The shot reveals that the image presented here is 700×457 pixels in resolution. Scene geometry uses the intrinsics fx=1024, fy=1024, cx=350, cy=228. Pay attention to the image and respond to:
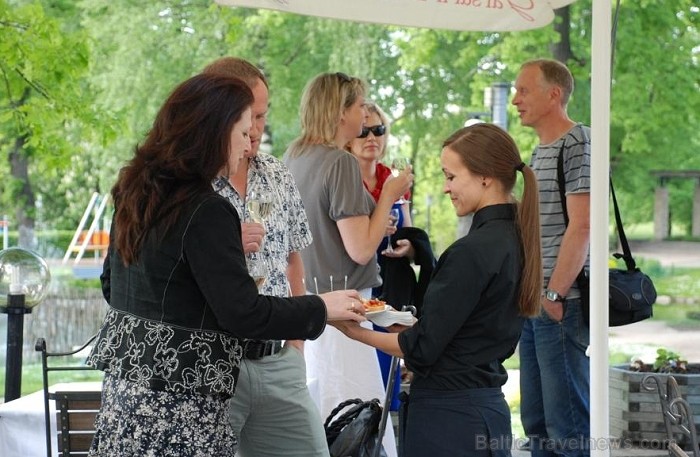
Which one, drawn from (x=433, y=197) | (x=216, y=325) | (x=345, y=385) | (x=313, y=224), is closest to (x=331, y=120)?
(x=313, y=224)

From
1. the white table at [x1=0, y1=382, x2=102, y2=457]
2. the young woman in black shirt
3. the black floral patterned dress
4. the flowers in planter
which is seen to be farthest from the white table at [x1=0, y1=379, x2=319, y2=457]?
the flowers in planter

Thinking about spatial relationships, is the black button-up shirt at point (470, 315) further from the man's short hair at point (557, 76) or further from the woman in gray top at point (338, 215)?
the man's short hair at point (557, 76)

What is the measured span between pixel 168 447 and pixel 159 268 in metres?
0.43

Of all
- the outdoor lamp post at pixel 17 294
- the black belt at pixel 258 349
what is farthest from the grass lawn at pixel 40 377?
the black belt at pixel 258 349

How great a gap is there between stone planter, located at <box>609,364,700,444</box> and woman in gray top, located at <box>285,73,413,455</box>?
6.33 ft

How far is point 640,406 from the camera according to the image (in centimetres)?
572

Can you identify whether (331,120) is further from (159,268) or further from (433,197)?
(433,197)

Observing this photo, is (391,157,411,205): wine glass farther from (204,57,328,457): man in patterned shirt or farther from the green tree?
the green tree

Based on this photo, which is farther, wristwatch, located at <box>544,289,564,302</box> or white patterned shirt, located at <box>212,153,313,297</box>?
wristwatch, located at <box>544,289,564,302</box>

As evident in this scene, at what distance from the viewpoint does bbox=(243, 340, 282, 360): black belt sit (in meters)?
2.62

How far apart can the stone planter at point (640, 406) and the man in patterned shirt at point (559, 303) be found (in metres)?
1.47

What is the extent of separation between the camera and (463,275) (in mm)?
2699

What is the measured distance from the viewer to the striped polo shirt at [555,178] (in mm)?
4215

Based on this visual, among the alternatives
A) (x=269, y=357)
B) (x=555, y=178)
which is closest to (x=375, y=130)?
(x=555, y=178)
